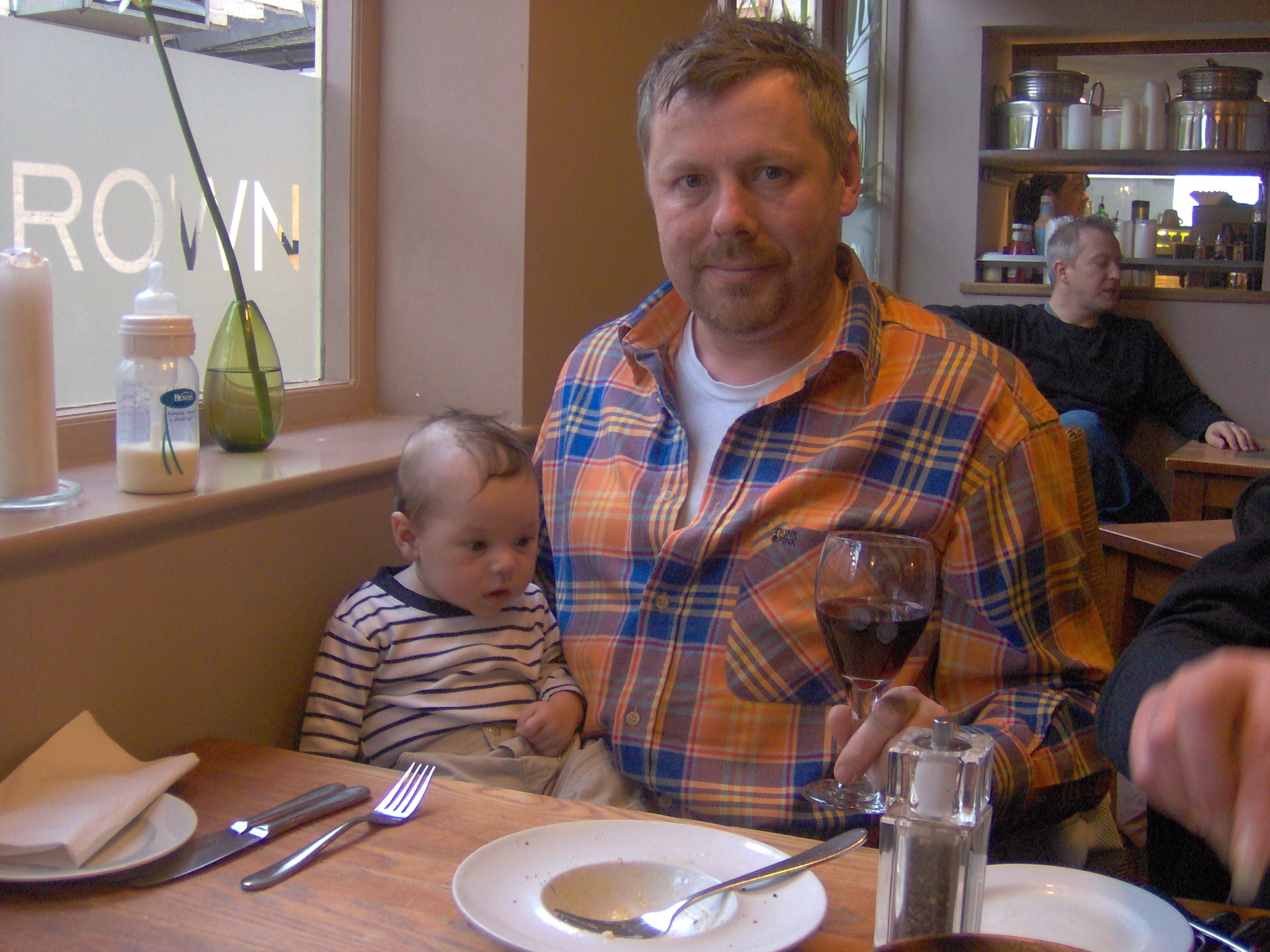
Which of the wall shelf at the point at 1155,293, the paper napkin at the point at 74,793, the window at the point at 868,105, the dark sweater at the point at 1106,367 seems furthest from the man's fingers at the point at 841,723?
the wall shelf at the point at 1155,293

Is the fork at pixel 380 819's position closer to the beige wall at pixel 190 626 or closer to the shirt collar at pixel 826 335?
the beige wall at pixel 190 626

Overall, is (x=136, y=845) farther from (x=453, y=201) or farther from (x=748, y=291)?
(x=453, y=201)

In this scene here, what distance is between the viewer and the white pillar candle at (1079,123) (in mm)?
4945

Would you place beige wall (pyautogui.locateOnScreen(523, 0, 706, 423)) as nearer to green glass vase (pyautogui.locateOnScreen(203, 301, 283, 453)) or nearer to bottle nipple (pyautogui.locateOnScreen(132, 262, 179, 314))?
green glass vase (pyautogui.locateOnScreen(203, 301, 283, 453))

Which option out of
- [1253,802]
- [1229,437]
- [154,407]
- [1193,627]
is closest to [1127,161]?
[1229,437]

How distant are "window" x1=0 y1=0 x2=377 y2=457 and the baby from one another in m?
0.47

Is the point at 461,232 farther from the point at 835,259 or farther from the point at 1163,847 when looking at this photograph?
the point at 1163,847

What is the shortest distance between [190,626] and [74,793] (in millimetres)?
313

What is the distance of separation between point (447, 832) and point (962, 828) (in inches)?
18.5

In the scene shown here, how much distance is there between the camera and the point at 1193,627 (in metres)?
1.14

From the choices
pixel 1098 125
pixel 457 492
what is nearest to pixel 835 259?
pixel 457 492

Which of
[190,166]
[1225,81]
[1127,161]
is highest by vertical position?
[1225,81]

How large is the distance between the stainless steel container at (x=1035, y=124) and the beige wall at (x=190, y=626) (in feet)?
13.9

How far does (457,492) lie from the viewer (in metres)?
1.46
